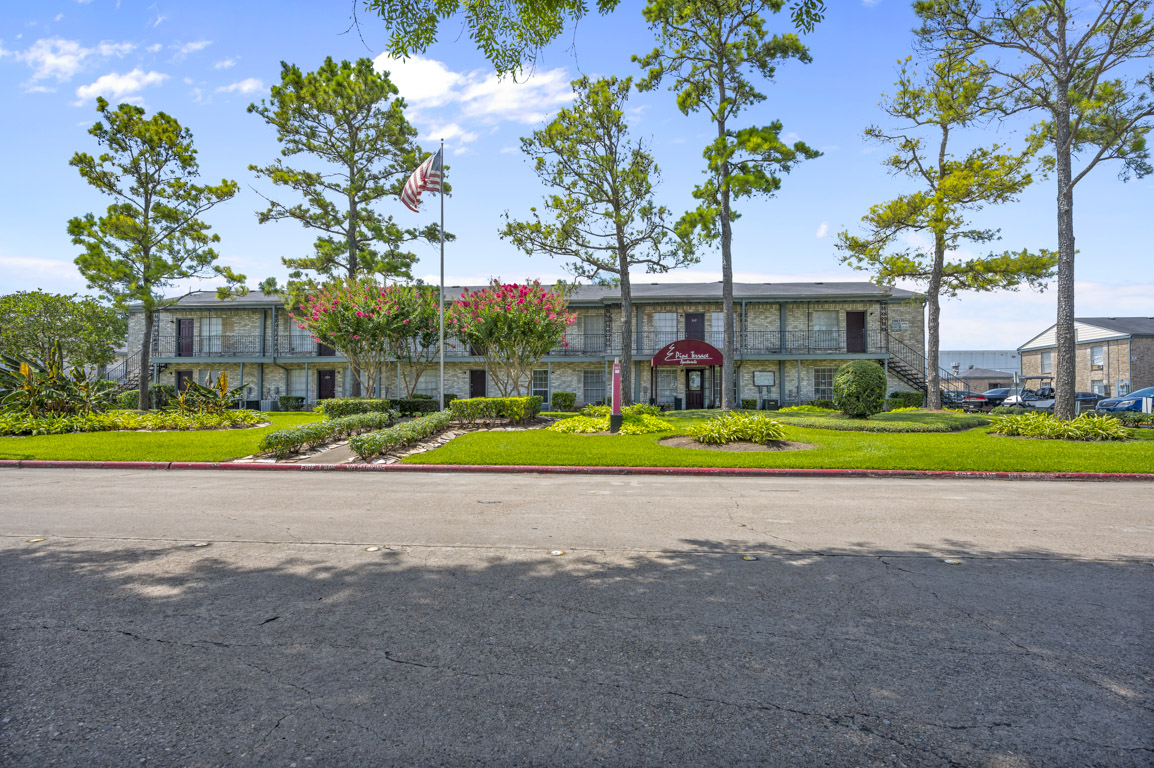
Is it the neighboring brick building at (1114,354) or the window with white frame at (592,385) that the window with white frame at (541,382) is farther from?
the neighboring brick building at (1114,354)

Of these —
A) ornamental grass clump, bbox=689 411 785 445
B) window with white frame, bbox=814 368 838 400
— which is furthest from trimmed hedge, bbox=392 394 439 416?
window with white frame, bbox=814 368 838 400

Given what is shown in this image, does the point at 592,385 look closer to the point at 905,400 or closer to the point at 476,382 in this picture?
the point at 476,382

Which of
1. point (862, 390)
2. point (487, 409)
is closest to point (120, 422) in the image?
point (487, 409)

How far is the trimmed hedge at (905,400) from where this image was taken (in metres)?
28.1

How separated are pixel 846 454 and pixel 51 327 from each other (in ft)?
128

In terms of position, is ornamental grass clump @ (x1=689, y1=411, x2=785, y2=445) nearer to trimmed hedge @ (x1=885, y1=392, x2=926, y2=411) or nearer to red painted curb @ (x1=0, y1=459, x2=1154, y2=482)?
red painted curb @ (x1=0, y1=459, x2=1154, y2=482)

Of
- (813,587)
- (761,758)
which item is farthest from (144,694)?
(813,587)

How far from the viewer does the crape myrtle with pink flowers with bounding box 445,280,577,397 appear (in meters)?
20.5

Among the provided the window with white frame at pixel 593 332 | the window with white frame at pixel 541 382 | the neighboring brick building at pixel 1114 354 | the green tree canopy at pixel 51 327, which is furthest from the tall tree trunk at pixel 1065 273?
the green tree canopy at pixel 51 327

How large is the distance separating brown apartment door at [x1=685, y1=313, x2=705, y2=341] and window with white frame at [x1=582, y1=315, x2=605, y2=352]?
4093 mm

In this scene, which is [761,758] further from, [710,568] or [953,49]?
[953,49]

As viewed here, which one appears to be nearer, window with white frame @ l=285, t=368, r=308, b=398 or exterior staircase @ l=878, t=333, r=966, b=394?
exterior staircase @ l=878, t=333, r=966, b=394

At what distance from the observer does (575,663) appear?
9.95 feet

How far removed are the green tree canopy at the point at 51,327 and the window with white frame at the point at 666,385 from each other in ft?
95.1
